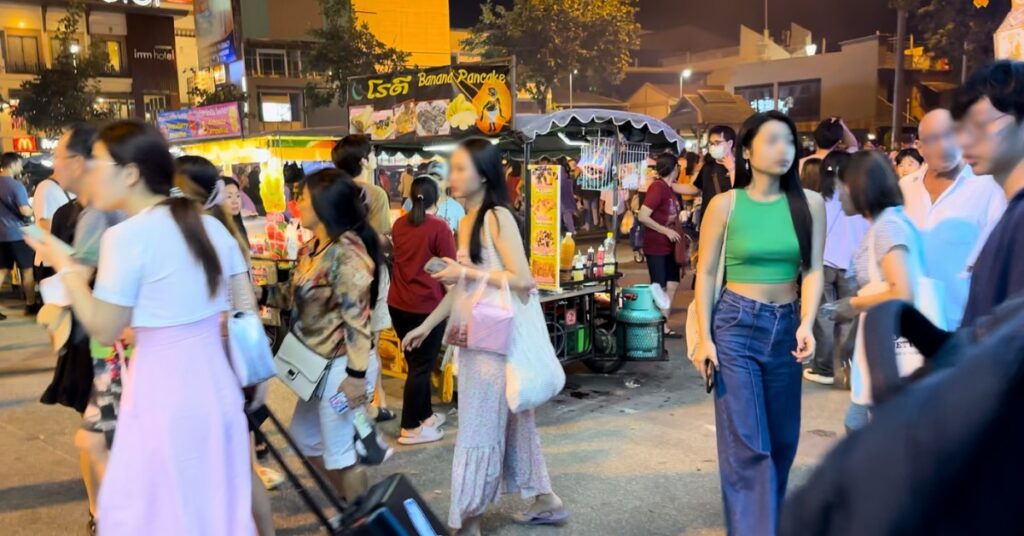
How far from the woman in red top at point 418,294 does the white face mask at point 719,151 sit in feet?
11.1

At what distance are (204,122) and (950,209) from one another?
42.4 ft

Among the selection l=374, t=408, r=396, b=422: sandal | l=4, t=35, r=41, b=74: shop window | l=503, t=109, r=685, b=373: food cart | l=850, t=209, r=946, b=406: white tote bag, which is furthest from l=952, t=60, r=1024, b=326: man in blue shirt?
l=4, t=35, r=41, b=74: shop window

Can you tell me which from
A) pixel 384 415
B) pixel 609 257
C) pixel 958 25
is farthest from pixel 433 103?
pixel 958 25

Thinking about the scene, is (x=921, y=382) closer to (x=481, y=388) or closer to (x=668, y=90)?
(x=481, y=388)

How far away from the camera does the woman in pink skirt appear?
139 inches

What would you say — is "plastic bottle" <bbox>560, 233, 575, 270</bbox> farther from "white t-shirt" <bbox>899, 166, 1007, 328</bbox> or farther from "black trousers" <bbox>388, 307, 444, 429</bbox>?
"white t-shirt" <bbox>899, 166, 1007, 328</bbox>

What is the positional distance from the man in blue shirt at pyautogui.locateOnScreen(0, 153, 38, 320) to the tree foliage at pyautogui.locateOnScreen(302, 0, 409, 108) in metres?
19.6

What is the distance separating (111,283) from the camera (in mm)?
2293

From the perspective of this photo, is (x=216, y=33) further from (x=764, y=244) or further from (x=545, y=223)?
(x=764, y=244)

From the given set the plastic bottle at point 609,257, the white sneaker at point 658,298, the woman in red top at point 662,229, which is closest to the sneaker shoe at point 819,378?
the white sneaker at point 658,298

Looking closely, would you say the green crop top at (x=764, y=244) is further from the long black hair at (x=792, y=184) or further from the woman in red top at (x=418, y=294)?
the woman in red top at (x=418, y=294)

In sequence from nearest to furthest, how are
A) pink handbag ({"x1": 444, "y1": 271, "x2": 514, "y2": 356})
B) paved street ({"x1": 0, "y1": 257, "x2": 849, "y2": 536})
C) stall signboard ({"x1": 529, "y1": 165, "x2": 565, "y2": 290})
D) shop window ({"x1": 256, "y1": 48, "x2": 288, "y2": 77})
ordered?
pink handbag ({"x1": 444, "y1": 271, "x2": 514, "y2": 356}) < paved street ({"x1": 0, "y1": 257, "x2": 849, "y2": 536}) < stall signboard ({"x1": 529, "y1": 165, "x2": 565, "y2": 290}) < shop window ({"x1": 256, "y1": 48, "x2": 288, "y2": 77})

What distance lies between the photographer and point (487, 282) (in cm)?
354

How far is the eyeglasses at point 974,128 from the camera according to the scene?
215 cm
